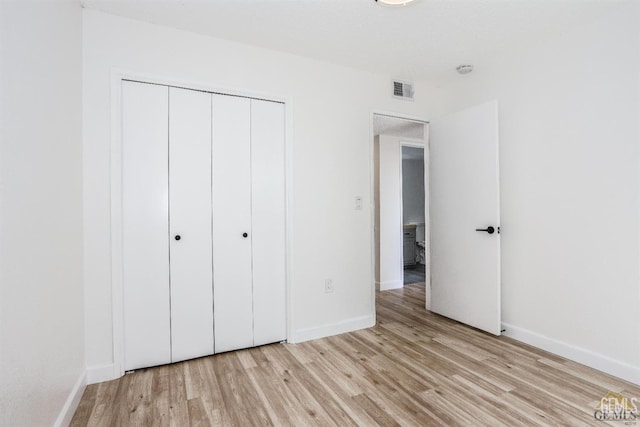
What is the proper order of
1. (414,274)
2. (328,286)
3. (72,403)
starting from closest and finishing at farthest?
(72,403)
(328,286)
(414,274)

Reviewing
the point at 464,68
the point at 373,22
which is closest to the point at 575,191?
the point at 464,68

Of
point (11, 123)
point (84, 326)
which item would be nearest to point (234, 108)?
point (11, 123)

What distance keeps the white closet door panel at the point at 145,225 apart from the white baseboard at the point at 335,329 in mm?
1052

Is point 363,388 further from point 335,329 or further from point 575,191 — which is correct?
point 575,191

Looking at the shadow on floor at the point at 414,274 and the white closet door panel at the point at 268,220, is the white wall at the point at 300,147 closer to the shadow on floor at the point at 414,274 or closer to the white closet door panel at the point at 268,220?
the white closet door panel at the point at 268,220

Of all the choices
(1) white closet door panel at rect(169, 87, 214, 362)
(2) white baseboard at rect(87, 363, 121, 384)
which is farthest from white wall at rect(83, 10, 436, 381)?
(1) white closet door panel at rect(169, 87, 214, 362)

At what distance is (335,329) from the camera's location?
113 inches

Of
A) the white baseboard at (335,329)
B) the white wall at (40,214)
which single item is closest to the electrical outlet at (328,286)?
the white baseboard at (335,329)

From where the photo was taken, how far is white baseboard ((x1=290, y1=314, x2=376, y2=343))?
107 inches

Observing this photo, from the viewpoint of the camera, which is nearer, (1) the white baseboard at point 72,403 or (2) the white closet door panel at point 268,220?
(1) the white baseboard at point 72,403

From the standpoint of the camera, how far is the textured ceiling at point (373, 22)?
80.3 inches

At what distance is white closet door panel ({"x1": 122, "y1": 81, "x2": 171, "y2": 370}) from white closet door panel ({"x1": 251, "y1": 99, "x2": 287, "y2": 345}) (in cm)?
67

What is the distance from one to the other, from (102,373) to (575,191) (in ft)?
11.8

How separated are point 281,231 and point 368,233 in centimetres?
89
